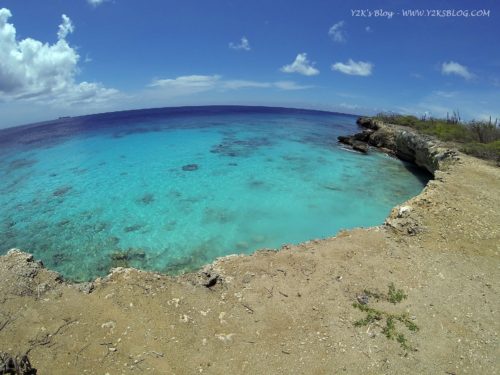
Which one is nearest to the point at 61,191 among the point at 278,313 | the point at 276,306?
the point at 276,306

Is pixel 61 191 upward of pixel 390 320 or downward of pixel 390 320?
upward

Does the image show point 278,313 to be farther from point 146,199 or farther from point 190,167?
point 190,167

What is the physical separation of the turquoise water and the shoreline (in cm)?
344

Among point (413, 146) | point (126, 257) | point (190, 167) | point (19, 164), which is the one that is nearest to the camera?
point (126, 257)

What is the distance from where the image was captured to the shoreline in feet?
23.0

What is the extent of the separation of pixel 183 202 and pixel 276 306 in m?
11.7

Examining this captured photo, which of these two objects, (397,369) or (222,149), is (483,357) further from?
(222,149)

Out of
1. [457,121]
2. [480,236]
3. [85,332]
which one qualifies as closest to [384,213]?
[480,236]

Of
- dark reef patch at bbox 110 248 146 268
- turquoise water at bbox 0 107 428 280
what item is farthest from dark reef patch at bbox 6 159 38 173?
dark reef patch at bbox 110 248 146 268

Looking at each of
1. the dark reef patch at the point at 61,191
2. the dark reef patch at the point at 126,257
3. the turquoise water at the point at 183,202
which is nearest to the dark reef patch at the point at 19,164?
the turquoise water at the point at 183,202

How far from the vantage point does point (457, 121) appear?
3900 cm

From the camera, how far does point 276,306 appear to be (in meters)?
8.66

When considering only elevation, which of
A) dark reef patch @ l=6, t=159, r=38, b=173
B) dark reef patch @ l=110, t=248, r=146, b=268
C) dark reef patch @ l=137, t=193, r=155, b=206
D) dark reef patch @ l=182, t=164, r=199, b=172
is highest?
dark reef patch @ l=6, t=159, r=38, b=173

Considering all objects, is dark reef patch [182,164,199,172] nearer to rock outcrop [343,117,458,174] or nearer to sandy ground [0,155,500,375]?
sandy ground [0,155,500,375]
